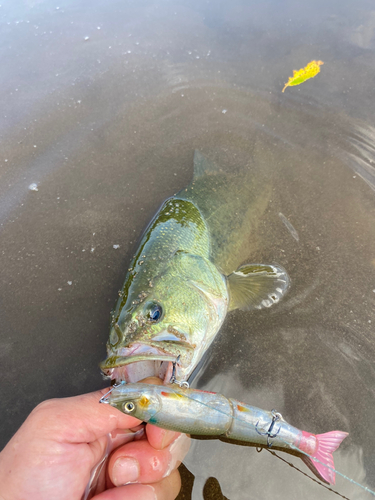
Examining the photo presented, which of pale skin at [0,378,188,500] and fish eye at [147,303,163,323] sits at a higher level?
fish eye at [147,303,163,323]

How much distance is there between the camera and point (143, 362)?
207 cm

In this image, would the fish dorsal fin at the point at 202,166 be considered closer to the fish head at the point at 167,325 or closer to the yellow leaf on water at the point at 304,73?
the fish head at the point at 167,325

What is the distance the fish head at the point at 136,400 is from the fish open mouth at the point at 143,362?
0.27 meters

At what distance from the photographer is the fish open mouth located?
1.87 meters

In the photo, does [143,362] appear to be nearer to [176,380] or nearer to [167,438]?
[176,380]

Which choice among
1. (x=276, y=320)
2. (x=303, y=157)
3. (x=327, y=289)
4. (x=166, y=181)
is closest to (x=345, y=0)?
(x=303, y=157)

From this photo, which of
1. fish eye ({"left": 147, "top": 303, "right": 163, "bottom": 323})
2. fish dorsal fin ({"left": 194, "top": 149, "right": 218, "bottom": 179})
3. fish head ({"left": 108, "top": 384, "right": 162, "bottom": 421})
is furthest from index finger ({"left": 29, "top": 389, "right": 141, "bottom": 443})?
fish dorsal fin ({"left": 194, "top": 149, "right": 218, "bottom": 179})

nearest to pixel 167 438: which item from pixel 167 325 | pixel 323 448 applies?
pixel 167 325

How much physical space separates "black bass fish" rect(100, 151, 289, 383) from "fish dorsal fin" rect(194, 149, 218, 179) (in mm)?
12

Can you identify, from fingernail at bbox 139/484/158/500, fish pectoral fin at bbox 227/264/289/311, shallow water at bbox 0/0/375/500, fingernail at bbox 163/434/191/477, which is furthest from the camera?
fish pectoral fin at bbox 227/264/289/311

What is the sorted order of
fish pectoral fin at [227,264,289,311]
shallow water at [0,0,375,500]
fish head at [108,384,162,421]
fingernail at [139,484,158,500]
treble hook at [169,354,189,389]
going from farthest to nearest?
fish pectoral fin at [227,264,289,311] < shallow water at [0,0,375,500] < fingernail at [139,484,158,500] < treble hook at [169,354,189,389] < fish head at [108,384,162,421]

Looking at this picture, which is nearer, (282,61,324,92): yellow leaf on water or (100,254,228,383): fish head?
(100,254,228,383): fish head

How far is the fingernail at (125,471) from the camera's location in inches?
77.0

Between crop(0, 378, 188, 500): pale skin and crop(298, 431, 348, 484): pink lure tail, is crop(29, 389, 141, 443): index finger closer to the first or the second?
crop(0, 378, 188, 500): pale skin
